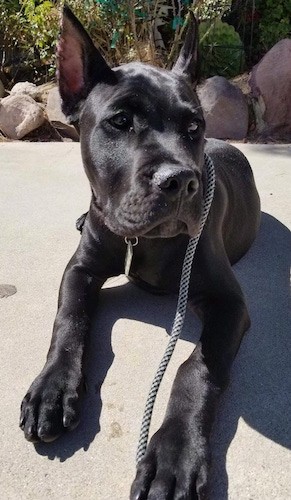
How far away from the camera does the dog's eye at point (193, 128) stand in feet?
8.70

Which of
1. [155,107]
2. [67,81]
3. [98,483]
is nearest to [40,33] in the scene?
[67,81]

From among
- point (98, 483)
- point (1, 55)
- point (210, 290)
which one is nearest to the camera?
point (98, 483)

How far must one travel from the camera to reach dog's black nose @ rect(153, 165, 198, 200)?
221cm

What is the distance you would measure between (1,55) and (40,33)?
1059 millimetres

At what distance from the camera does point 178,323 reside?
94.8 inches

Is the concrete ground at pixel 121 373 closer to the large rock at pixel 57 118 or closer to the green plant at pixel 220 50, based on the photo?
the large rock at pixel 57 118

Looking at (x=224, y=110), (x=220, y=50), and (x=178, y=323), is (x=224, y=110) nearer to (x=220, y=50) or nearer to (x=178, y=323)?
(x=220, y=50)

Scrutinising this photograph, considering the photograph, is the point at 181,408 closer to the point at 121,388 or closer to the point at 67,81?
the point at 121,388

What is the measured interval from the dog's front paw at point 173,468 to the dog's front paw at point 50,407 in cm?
37

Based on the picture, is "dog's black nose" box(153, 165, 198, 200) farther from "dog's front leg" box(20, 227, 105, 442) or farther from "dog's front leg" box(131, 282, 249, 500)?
"dog's front leg" box(20, 227, 105, 442)

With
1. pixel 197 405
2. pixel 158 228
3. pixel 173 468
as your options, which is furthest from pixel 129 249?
pixel 173 468

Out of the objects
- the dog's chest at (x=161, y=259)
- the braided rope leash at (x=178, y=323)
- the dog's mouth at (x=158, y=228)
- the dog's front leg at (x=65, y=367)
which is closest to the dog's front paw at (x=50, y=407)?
the dog's front leg at (x=65, y=367)

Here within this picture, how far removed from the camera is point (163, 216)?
2.27 metres

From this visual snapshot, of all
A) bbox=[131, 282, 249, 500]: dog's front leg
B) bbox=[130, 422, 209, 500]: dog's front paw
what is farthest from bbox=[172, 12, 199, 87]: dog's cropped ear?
bbox=[130, 422, 209, 500]: dog's front paw
